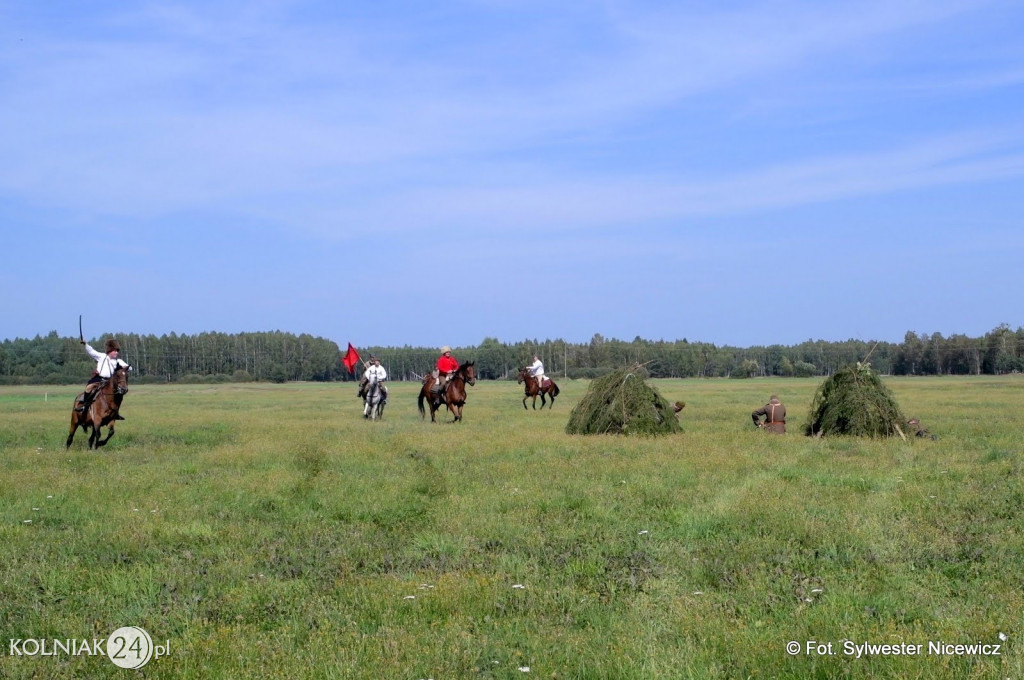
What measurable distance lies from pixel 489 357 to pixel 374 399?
9924cm

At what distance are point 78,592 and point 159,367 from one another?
12810 centimetres

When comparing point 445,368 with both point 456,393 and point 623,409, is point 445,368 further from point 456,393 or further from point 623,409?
point 623,409

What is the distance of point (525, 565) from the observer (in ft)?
27.0

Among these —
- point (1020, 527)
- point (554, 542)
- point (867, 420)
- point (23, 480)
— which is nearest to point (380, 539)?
point (554, 542)

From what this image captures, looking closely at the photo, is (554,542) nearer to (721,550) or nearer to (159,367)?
(721,550)

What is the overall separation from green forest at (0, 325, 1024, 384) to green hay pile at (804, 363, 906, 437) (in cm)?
8180

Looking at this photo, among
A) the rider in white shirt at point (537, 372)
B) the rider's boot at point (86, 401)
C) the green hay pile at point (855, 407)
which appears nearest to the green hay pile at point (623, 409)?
the green hay pile at point (855, 407)

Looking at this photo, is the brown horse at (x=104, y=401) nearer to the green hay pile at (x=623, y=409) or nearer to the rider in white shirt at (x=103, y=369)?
the rider in white shirt at (x=103, y=369)

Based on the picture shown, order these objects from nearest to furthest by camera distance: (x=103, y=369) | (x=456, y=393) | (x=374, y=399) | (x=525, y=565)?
(x=525, y=565)
(x=103, y=369)
(x=456, y=393)
(x=374, y=399)

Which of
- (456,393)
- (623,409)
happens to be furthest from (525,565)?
(456,393)

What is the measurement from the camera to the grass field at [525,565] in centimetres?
588

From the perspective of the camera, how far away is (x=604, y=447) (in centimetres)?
1806

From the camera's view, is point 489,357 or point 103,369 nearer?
point 103,369

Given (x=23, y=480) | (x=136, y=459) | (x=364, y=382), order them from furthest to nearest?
1. (x=364, y=382)
2. (x=136, y=459)
3. (x=23, y=480)
